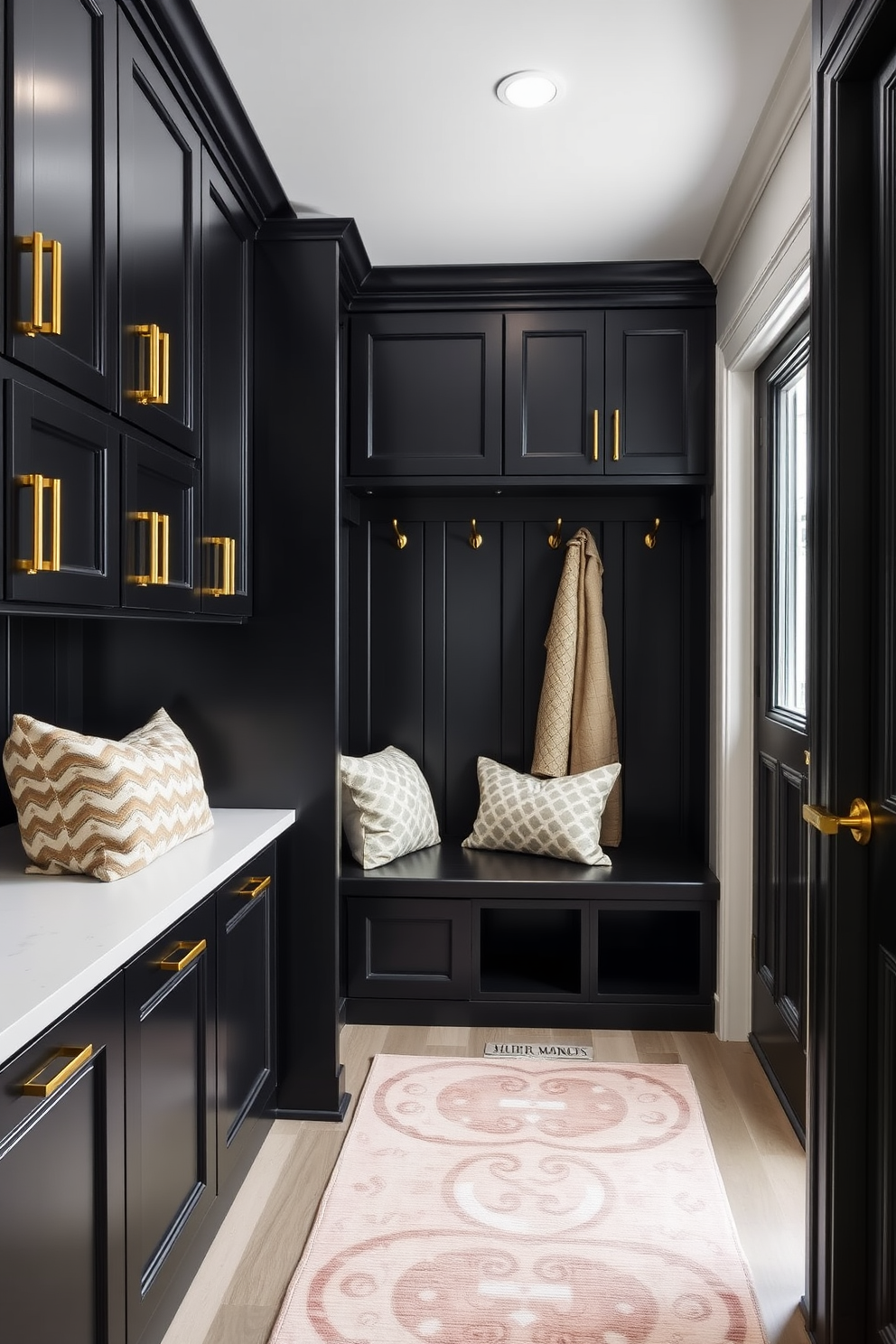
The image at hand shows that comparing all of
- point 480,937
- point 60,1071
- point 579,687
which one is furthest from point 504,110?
point 480,937

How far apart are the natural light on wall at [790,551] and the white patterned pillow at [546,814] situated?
0.72 meters

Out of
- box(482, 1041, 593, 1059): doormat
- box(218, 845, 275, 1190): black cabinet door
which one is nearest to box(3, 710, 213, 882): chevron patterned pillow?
box(218, 845, 275, 1190): black cabinet door

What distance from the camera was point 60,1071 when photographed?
125 cm

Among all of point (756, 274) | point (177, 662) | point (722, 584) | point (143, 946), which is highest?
point (756, 274)

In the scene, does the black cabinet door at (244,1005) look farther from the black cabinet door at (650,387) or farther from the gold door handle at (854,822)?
the black cabinet door at (650,387)

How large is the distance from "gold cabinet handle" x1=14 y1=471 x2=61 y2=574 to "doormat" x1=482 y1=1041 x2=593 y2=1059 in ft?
6.97

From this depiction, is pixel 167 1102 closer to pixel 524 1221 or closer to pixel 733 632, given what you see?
pixel 524 1221

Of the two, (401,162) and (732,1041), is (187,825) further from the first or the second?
(732,1041)

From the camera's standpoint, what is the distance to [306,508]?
2582 mm

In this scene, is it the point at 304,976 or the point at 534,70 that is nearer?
the point at 534,70

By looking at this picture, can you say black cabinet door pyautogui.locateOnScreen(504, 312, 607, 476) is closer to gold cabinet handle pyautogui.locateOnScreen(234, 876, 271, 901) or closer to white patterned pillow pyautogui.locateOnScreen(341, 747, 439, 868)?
white patterned pillow pyautogui.locateOnScreen(341, 747, 439, 868)

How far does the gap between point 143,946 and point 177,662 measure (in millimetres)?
1134

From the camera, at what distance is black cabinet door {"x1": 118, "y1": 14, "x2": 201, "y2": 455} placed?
5.74ft

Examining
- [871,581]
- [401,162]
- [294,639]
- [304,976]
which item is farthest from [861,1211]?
[401,162]
